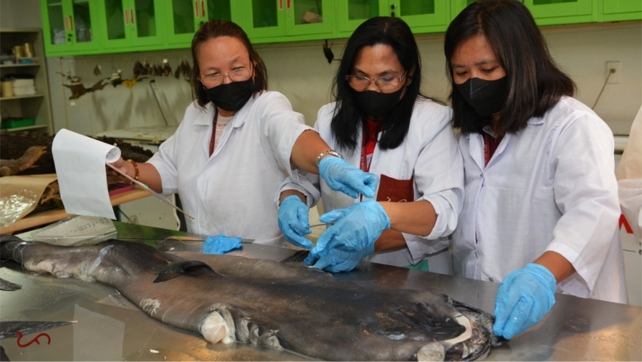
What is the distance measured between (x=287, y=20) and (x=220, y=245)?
244 centimetres

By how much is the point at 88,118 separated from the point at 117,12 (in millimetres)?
1478

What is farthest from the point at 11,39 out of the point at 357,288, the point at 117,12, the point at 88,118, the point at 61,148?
the point at 357,288

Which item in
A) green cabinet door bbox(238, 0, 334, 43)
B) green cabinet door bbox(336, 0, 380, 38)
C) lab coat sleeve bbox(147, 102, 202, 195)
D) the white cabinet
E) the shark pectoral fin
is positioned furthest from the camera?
the white cabinet

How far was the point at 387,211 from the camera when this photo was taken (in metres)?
1.56

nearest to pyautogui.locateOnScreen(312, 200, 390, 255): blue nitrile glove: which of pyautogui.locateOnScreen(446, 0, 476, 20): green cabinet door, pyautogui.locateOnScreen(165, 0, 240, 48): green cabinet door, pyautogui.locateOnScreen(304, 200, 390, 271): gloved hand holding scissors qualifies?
pyautogui.locateOnScreen(304, 200, 390, 271): gloved hand holding scissors

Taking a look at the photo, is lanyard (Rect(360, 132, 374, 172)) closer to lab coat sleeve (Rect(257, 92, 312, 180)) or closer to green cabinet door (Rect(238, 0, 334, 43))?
lab coat sleeve (Rect(257, 92, 312, 180))

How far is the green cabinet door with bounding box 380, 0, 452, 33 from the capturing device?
331 cm

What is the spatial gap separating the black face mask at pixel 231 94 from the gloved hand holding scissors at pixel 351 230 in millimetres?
741

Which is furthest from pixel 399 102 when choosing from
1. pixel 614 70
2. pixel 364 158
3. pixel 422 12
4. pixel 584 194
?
pixel 614 70

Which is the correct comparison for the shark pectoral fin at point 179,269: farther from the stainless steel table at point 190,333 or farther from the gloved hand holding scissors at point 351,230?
the gloved hand holding scissors at point 351,230

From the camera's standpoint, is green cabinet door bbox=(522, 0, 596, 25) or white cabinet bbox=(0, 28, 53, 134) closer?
green cabinet door bbox=(522, 0, 596, 25)

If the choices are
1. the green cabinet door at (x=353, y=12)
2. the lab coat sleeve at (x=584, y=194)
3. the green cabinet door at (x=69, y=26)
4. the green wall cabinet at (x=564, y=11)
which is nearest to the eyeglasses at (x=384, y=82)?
the lab coat sleeve at (x=584, y=194)

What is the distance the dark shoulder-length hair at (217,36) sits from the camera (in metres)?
2.04

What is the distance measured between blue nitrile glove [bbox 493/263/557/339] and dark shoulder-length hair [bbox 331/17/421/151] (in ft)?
2.05
